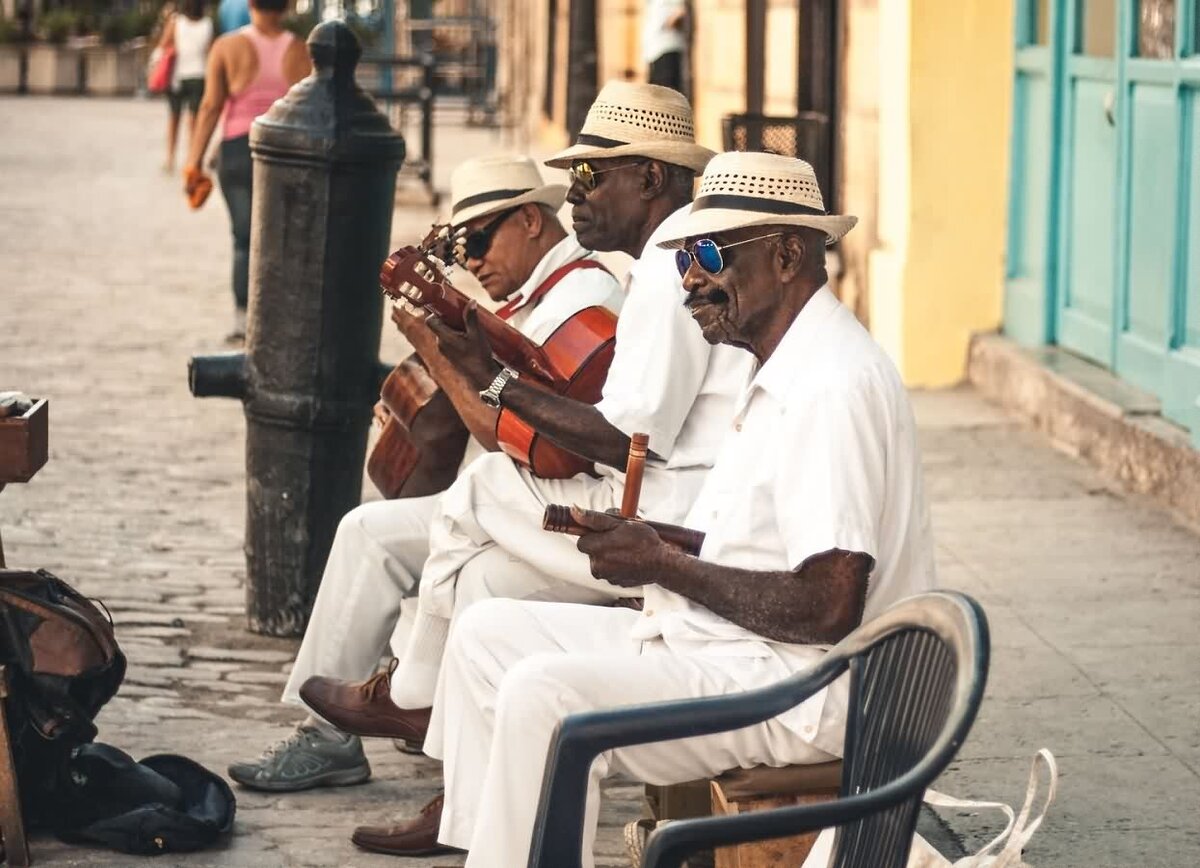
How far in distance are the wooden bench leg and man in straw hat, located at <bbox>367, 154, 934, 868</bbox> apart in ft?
3.29

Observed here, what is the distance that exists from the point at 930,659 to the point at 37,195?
678 inches

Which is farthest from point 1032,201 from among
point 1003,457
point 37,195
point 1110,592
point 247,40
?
point 37,195

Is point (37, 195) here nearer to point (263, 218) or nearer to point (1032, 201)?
point (1032, 201)

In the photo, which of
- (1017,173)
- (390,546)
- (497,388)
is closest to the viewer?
(497,388)

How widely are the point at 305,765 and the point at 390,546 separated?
1.78ft

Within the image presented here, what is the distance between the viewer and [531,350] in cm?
440

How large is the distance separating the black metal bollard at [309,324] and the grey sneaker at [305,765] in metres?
1.21

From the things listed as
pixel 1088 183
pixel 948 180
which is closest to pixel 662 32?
pixel 948 180

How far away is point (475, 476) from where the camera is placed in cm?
441

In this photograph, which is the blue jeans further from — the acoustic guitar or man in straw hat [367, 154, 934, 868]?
man in straw hat [367, 154, 934, 868]

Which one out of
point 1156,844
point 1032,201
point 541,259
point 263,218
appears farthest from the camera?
point 1032,201

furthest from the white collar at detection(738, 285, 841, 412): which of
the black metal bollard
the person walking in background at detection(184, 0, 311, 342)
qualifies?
the person walking in background at detection(184, 0, 311, 342)

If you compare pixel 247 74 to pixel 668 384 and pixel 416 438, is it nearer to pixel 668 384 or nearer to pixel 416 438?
pixel 416 438

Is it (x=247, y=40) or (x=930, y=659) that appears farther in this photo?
(x=247, y=40)
